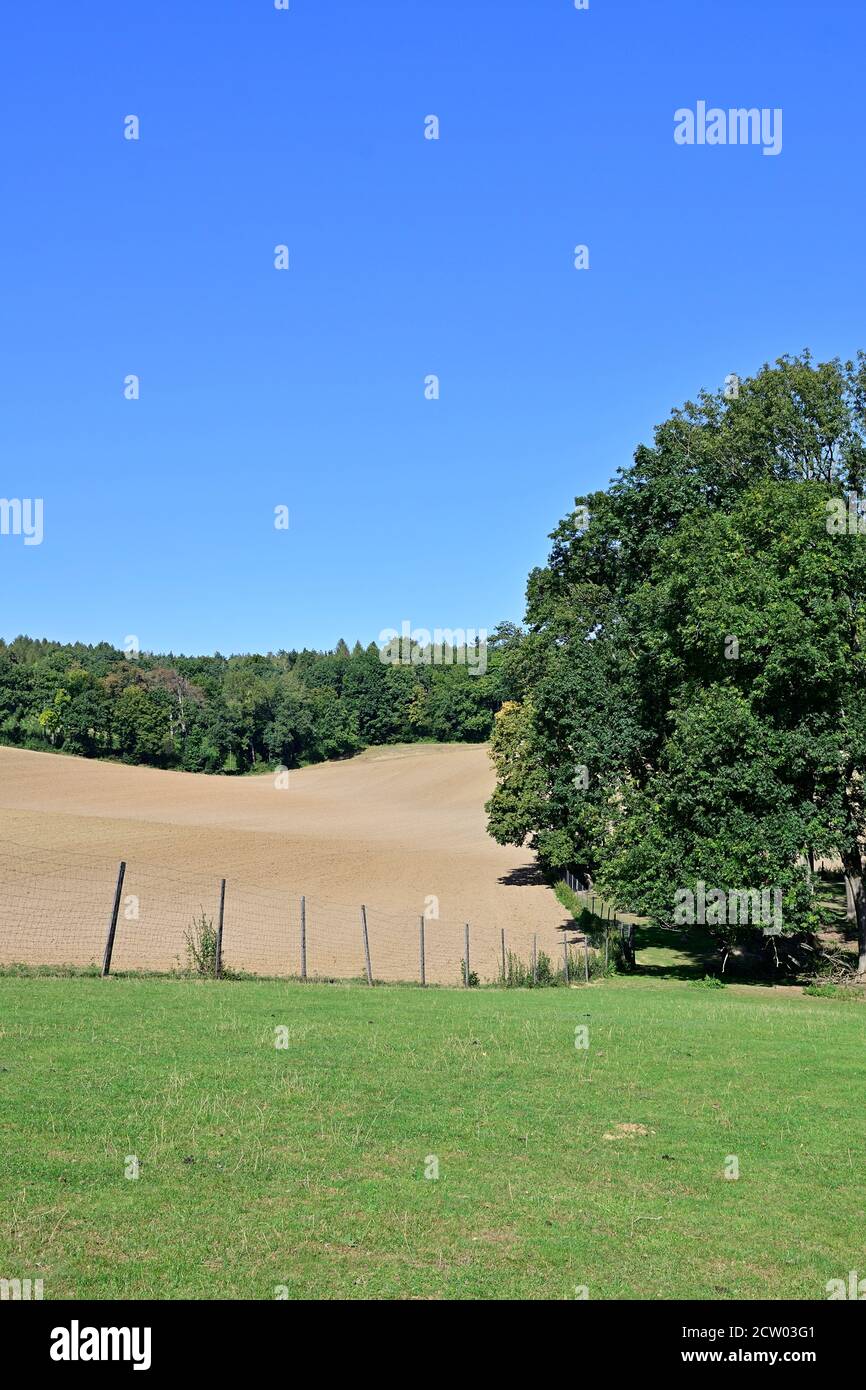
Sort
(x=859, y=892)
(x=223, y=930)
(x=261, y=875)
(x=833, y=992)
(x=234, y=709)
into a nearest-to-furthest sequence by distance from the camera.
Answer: (x=833, y=992) → (x=859, y=892) → (x=223, y=930) → (x=261, y=875) → (x=234, y=709)

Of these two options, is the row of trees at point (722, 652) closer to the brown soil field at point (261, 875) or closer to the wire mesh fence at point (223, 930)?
the wire mesh fence at point (223, 930)

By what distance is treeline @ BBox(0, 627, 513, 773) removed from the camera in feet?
516

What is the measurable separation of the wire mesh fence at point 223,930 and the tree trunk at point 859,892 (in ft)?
36.2

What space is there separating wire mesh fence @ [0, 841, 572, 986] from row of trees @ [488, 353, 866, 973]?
273 inches

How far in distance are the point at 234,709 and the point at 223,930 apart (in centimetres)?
12871

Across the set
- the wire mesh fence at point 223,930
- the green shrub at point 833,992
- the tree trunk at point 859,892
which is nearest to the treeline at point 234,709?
the wire mesh fence at point 223,930

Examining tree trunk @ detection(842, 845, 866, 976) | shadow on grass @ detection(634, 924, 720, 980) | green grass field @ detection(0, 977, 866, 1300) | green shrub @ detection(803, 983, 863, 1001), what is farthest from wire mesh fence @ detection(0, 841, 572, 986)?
tree trunk @ detection(842, 845, 866, 976)

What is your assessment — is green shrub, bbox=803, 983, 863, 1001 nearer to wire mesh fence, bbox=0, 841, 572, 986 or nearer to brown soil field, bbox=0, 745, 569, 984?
wire mesh fence, bbox=0, 841, 572, 986

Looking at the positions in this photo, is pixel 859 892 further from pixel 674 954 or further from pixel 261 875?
pixel 261 875

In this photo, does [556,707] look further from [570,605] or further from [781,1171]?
[781,1171]

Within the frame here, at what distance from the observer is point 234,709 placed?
166 metres

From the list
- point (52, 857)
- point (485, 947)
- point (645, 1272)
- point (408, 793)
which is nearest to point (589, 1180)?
point (645, 1272)

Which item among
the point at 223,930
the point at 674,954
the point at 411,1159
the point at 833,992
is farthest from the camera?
the point at 674,954

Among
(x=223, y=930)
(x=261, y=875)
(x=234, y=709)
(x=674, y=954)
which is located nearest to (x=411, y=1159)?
(x=223, y=930)
